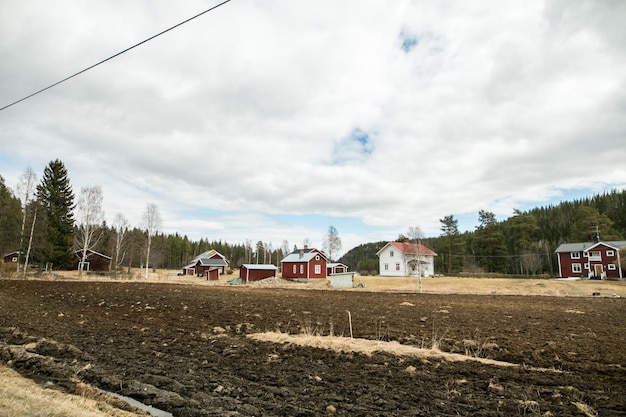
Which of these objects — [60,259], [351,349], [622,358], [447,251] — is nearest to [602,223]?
[447,251]

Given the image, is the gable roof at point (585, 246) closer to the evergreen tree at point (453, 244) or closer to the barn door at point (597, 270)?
the barn door at point (597, 270)

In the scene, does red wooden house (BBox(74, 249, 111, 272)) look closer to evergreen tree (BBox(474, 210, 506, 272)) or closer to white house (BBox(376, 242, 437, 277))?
white house (BBox(376, 242, 437, 277))

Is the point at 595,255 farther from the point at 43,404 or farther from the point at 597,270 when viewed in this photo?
the point at 43,404

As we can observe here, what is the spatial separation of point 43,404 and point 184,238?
5396 inches

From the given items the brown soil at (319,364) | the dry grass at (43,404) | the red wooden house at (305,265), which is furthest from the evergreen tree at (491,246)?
the dry grass at (43,404)

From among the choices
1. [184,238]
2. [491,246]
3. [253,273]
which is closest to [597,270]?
[491,246]

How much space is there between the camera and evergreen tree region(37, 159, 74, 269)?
179 feet

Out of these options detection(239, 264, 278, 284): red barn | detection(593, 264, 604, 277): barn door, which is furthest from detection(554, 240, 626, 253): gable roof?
detection(239, 264, 278, 284): red barn

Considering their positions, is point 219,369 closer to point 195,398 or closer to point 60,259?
point 195,398

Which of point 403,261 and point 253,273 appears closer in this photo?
point 253,273

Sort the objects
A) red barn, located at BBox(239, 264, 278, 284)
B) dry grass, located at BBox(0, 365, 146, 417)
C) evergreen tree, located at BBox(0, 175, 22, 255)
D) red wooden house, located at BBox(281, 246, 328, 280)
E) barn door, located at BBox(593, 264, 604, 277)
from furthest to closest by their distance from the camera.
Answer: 1. red wooden house, located at BBox(281, 246, 328, 280)
2. red barn, located at BBox(239, 264, 278, 284)
3. barn door, located at BBox(593, 264, 604, 277)
4. evergreen tree, located at BBox(0, 175, 22, 255)
5. dry grass, located at BBox(0, 365, 146, 417)

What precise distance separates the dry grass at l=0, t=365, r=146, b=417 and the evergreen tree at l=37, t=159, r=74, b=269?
56.8 metres

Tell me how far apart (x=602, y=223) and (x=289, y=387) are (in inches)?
3392

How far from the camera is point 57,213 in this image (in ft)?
183
